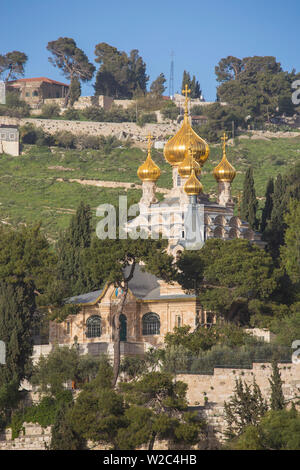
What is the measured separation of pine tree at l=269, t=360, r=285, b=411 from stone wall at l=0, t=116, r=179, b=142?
219ft

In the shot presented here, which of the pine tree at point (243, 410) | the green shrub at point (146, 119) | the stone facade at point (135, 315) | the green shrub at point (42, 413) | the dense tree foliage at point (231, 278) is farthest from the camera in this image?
the green shrub at point (146, 119)

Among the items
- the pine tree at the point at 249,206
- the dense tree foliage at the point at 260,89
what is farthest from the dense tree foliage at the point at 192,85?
the pine tree at the point at 249,206

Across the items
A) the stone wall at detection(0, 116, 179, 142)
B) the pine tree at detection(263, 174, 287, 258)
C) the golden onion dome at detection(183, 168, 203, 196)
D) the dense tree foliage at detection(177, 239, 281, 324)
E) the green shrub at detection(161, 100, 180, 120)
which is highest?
the green shrub at detection(161, 100, 180, 120)

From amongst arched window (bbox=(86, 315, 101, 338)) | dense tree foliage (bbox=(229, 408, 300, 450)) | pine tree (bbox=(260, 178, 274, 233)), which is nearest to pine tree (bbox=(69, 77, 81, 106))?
pine tree (bbox=(260, 178, 274, 233))

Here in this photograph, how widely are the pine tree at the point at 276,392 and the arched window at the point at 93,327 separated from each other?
12041 millimetres

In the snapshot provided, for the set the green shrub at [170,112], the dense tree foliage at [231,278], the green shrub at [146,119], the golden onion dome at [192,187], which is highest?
the green shrub at [170,112]

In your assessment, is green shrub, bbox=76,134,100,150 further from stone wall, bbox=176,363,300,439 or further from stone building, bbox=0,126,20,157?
stone wall, bbox=176,363,300,439

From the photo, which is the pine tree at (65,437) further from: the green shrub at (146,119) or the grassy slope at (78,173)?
the green shrub at (146,119)

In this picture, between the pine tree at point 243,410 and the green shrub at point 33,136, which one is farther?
the green shrub at point 33,136

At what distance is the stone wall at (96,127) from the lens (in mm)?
101312

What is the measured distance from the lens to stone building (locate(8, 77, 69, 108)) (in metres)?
113

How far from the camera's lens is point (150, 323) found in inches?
1821

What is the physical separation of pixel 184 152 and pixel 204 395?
20.2 metres
